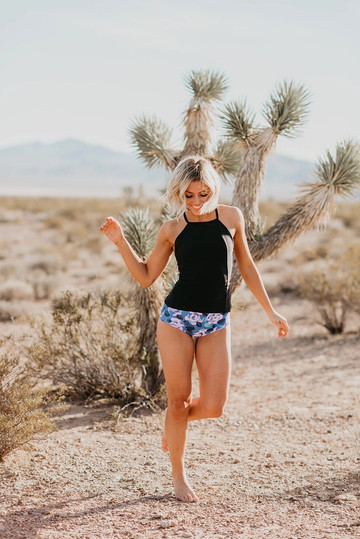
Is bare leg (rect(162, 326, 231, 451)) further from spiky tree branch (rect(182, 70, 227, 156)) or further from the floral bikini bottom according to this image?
spiky tree branch (rect(182, 70, 227, 156))

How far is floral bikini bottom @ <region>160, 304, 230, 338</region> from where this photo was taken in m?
3.43

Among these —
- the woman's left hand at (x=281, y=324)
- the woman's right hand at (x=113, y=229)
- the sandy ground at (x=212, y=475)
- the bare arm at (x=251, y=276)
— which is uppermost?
the woman's right hand at (x=113, y=229)

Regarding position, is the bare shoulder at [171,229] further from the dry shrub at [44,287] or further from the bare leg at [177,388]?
the dry shrub at [44,287]

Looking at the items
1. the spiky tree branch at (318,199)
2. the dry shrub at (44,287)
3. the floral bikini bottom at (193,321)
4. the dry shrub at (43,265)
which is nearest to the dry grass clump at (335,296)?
the spiky tree branch at (318,199)

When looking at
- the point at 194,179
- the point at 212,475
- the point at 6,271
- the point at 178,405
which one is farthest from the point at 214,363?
the point at 6,271

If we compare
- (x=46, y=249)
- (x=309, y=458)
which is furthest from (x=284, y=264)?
(x=309, y=458)

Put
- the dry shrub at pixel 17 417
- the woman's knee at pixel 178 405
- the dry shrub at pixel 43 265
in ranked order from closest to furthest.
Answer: the woman's knee at pixel 178 405 < the dry shrub at pixel 17 417 < the dry shrub at pixel 43 265

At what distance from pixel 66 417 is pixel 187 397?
7.13ft

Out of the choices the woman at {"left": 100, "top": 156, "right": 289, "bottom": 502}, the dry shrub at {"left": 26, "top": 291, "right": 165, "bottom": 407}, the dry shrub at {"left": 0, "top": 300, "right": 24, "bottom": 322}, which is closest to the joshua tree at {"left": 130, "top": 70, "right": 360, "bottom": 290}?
the dry shrub at {"left": 26, "top": 291, "right": 165, "bottom": 407}

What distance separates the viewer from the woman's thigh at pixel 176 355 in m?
3.47

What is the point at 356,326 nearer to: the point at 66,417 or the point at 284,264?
the point at 66,417

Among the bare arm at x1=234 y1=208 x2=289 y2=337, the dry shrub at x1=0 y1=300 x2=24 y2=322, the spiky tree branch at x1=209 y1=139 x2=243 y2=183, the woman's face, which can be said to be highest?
the spiky tree branch at x1=209 y1=139 x2=243 y2=183

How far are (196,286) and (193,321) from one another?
0.20m

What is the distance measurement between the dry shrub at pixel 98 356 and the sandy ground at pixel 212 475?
0.29 metres
